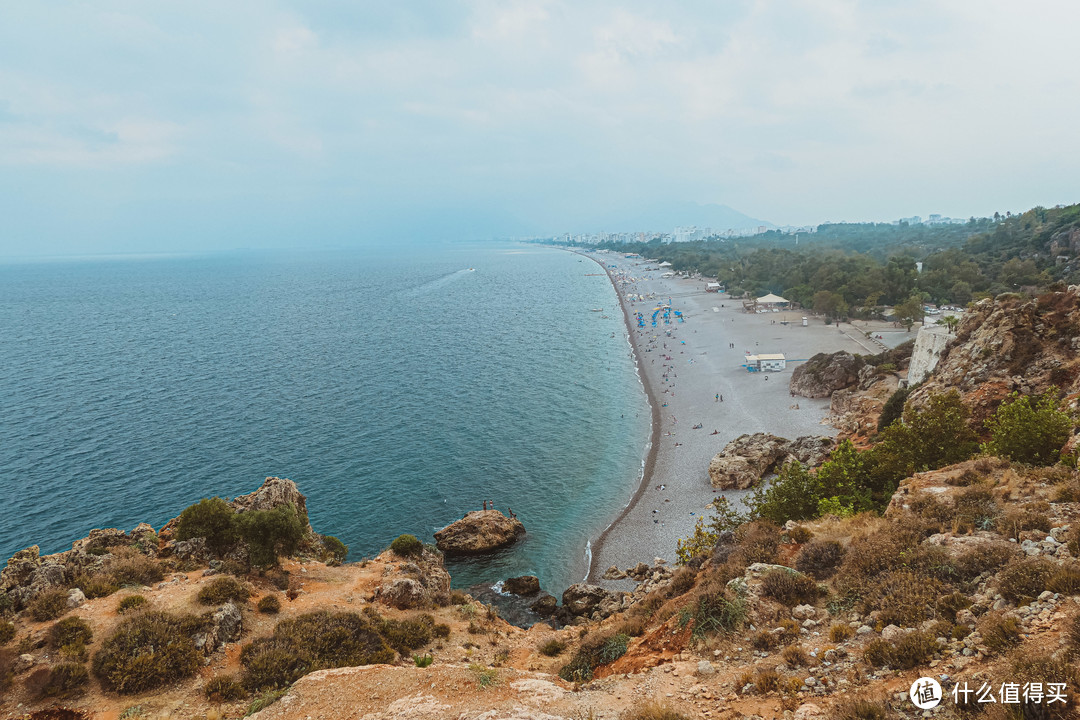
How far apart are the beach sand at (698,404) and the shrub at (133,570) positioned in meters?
20.9

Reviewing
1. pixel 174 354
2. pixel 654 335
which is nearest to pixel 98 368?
pixel 174 354

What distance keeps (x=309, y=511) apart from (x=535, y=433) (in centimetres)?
2037

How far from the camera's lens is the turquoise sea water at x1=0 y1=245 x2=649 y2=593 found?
35.4 meters

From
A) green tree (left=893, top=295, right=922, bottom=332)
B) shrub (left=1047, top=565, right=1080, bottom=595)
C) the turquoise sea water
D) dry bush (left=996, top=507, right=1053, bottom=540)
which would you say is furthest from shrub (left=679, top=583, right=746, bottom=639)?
green tree (left=893, top=295, right=922, bottom=332)

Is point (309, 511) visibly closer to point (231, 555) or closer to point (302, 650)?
point (231, 555)

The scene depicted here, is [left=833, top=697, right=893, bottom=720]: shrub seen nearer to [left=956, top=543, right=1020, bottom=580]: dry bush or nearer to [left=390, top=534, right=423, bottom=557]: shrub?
[left=956, top=543, right=1020, bottom=580]: dry bush

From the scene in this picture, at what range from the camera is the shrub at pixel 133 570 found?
19.5 m

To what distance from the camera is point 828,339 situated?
7162 cm

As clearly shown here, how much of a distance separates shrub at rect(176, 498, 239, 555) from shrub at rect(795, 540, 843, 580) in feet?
74.5

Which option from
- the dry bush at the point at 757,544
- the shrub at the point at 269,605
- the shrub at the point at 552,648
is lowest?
the shrub at the point at 552,648

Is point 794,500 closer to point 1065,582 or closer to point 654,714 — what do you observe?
point 1065,582

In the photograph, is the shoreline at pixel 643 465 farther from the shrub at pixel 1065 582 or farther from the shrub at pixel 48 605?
the shrub at pixel 1065 582

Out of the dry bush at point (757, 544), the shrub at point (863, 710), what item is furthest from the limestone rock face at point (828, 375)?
the shrub at point (863, 710)

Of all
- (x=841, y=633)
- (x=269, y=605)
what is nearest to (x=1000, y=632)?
(x=841, y=633)
